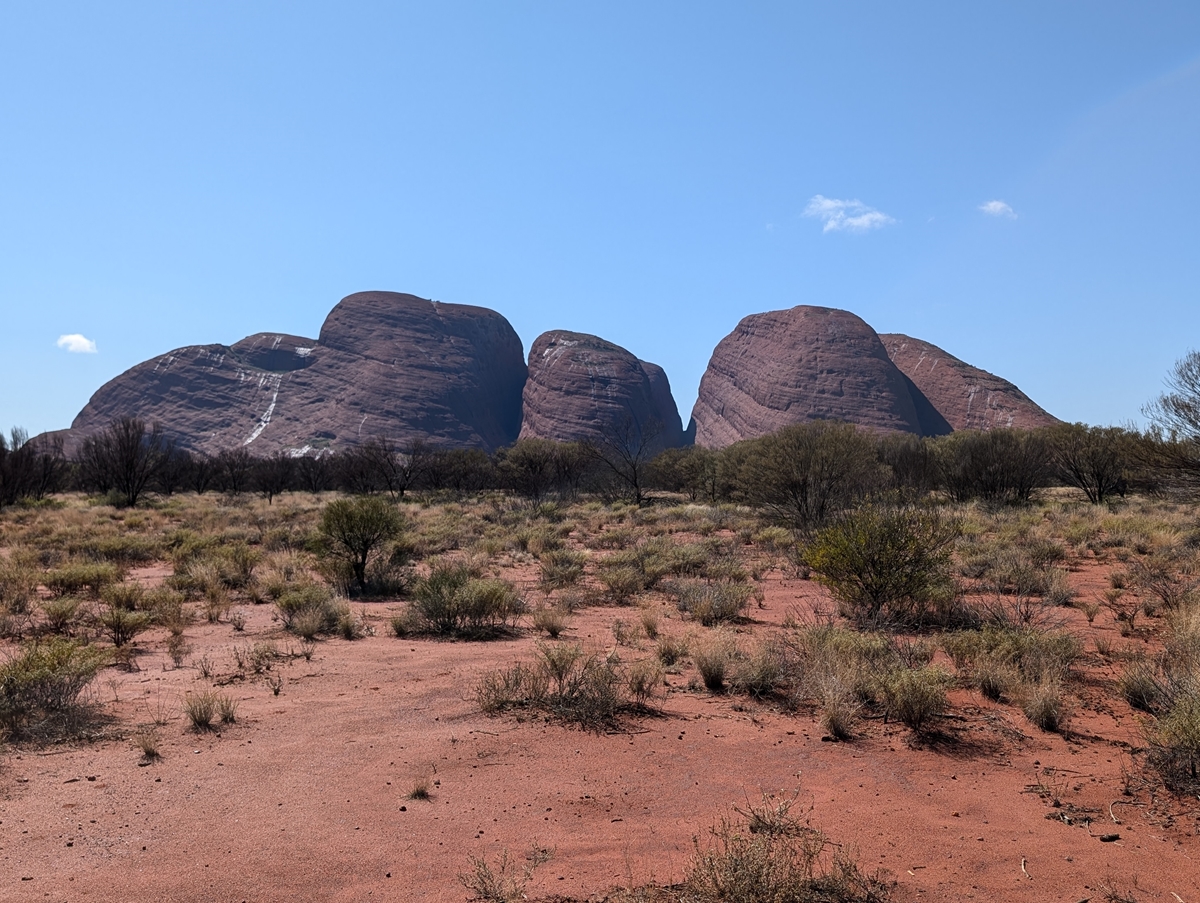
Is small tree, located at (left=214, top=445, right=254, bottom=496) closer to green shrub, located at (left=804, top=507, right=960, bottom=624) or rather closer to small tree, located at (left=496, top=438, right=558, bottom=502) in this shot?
small tree, located at (left=496, top=438, right=558, bottom=502)

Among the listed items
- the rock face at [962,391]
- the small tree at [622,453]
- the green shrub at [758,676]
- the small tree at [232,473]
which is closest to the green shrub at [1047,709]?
the green shrub at [758,676]

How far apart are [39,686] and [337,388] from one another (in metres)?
125

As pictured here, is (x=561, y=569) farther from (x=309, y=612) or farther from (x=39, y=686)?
(x=39, y=686)

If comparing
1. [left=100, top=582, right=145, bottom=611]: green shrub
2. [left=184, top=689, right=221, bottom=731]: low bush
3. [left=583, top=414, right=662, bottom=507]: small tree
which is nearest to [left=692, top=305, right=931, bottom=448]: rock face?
[left=583, top=414, right=662, bottom=507]: small tree

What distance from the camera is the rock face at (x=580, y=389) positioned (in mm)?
128750

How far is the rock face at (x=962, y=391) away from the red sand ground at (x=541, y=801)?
11162 cm

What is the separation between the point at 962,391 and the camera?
117m

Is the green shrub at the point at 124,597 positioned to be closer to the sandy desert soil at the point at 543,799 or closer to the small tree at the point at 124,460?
the sandy desert soil at the point at 543,799

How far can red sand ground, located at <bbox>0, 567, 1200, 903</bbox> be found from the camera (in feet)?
11.3

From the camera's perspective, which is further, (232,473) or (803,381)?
(803,381)

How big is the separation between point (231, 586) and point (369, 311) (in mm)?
133403

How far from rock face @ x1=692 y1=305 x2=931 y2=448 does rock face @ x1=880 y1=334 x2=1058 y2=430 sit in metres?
3.78

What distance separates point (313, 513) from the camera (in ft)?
89.7

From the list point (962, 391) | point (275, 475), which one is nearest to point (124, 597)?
point (275, 475)
